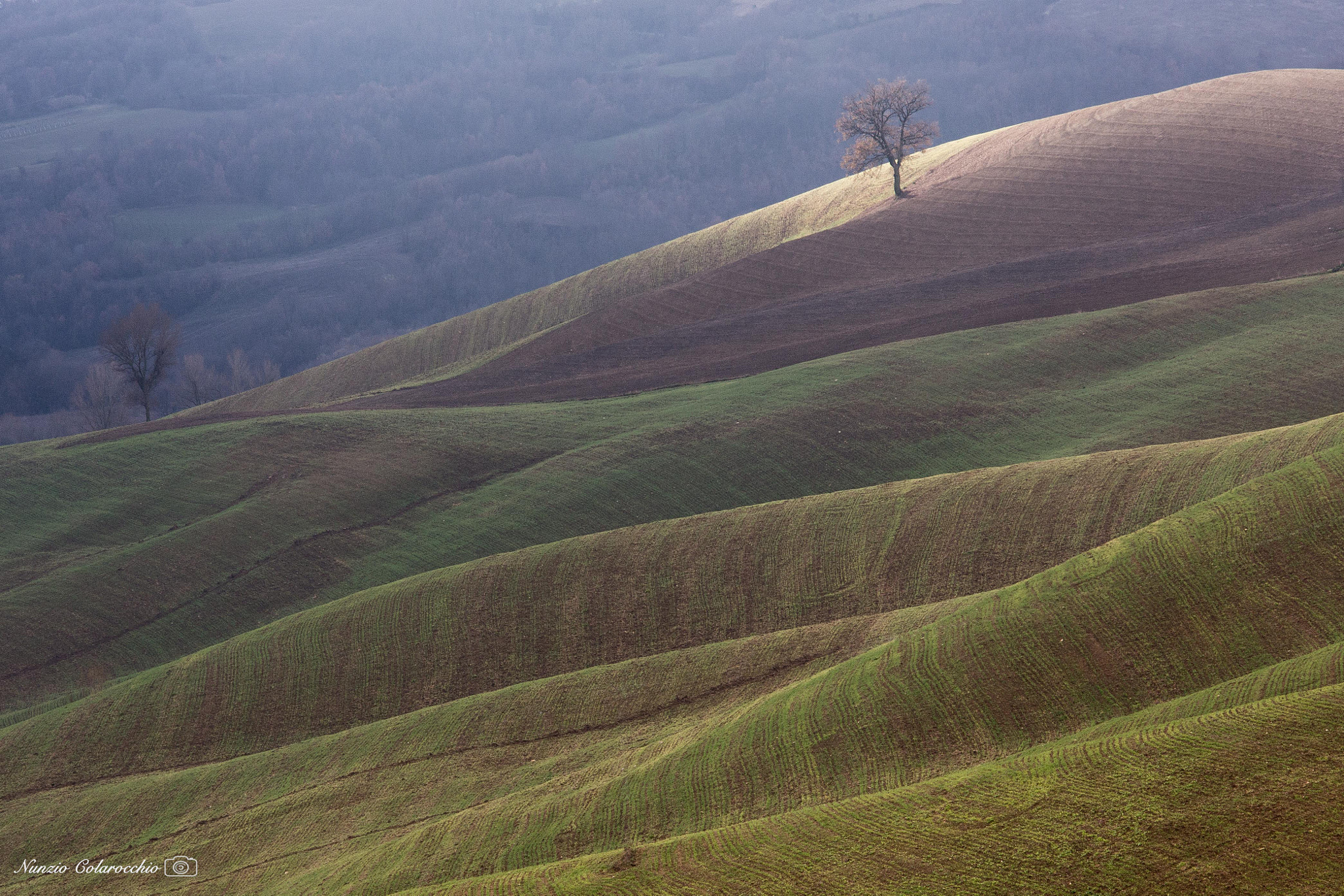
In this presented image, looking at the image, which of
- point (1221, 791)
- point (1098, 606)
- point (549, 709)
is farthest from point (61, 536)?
point (1221, 791)

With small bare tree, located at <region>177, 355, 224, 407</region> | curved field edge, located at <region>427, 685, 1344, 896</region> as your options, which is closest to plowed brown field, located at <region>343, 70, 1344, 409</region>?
curved field edge, located at <region>427, 685, 1344, 896</region>

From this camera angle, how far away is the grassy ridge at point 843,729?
474 inches

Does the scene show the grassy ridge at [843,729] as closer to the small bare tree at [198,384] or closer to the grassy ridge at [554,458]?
the grassy ridge at [554,458]

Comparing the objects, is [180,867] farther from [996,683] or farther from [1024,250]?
[1024,250]

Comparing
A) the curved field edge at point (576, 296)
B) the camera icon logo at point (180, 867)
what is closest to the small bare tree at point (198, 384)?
the curved field edge at point (576, 296)

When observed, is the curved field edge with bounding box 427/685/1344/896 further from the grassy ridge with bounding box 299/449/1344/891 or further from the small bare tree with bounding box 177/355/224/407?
the small bare tree with bounding box 177/355/224/407

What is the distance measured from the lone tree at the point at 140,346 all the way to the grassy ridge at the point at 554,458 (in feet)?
81.2

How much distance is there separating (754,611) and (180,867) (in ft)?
37.5

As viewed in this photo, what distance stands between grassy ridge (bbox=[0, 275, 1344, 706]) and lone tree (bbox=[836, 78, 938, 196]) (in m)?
31.6

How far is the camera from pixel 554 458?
3438cm

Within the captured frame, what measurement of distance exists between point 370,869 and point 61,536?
25.7m

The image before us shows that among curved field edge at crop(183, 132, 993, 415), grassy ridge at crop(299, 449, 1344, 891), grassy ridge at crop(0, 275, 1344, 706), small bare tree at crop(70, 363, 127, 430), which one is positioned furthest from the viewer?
small bare tree at crop(70, 363, 127, 430)

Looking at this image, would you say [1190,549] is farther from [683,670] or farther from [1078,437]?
[1078,437]

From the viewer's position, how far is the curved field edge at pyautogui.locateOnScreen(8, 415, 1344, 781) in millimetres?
20062
